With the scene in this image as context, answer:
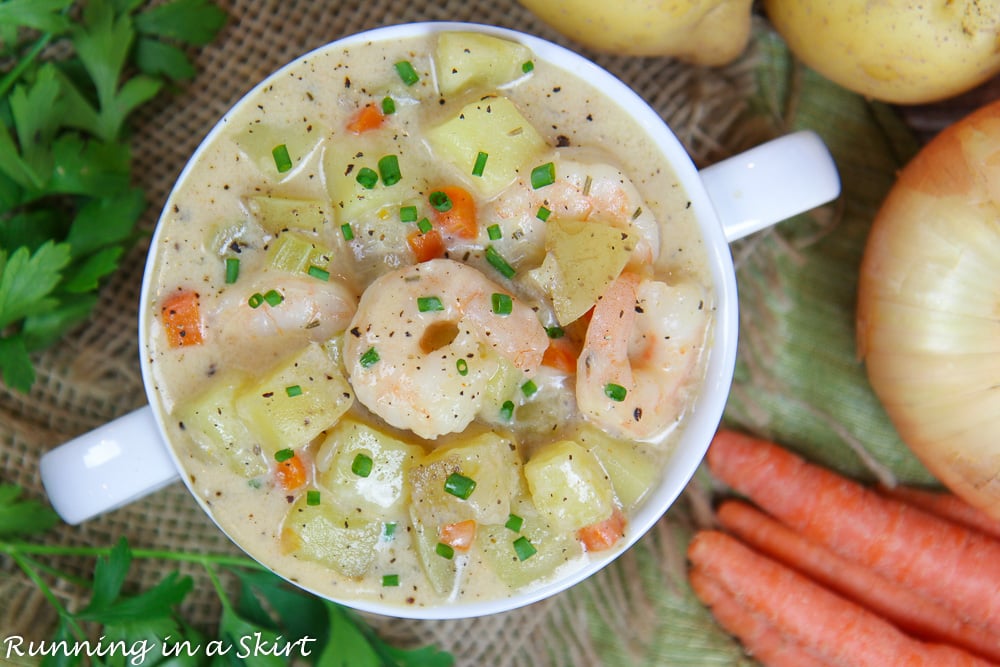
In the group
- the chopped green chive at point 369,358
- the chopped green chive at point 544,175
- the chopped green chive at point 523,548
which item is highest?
the chopped green chive at point 544,175

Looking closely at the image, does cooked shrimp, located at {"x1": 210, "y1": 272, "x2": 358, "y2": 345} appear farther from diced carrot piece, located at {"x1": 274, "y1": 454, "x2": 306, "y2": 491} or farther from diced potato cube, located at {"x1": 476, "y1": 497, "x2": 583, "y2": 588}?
diced potato cube, located at {"x1": 476, "y1": 497, "x2": 583, "y2": 588}

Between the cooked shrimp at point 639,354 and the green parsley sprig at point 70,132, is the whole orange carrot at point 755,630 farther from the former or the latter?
the green parsley sprig at point 70,132

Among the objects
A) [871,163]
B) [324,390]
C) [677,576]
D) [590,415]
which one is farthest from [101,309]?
[871,163]

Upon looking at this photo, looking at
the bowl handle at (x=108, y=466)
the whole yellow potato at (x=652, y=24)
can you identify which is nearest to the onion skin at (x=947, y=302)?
the whole yellow potato at (x=652, y=24)

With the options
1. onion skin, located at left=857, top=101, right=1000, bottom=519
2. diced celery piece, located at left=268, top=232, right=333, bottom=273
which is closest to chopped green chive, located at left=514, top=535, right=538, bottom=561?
diced celery piece, located at left=268, top=232, right=333, bottom=273

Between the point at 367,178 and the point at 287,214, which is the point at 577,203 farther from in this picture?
the point at 287,214
